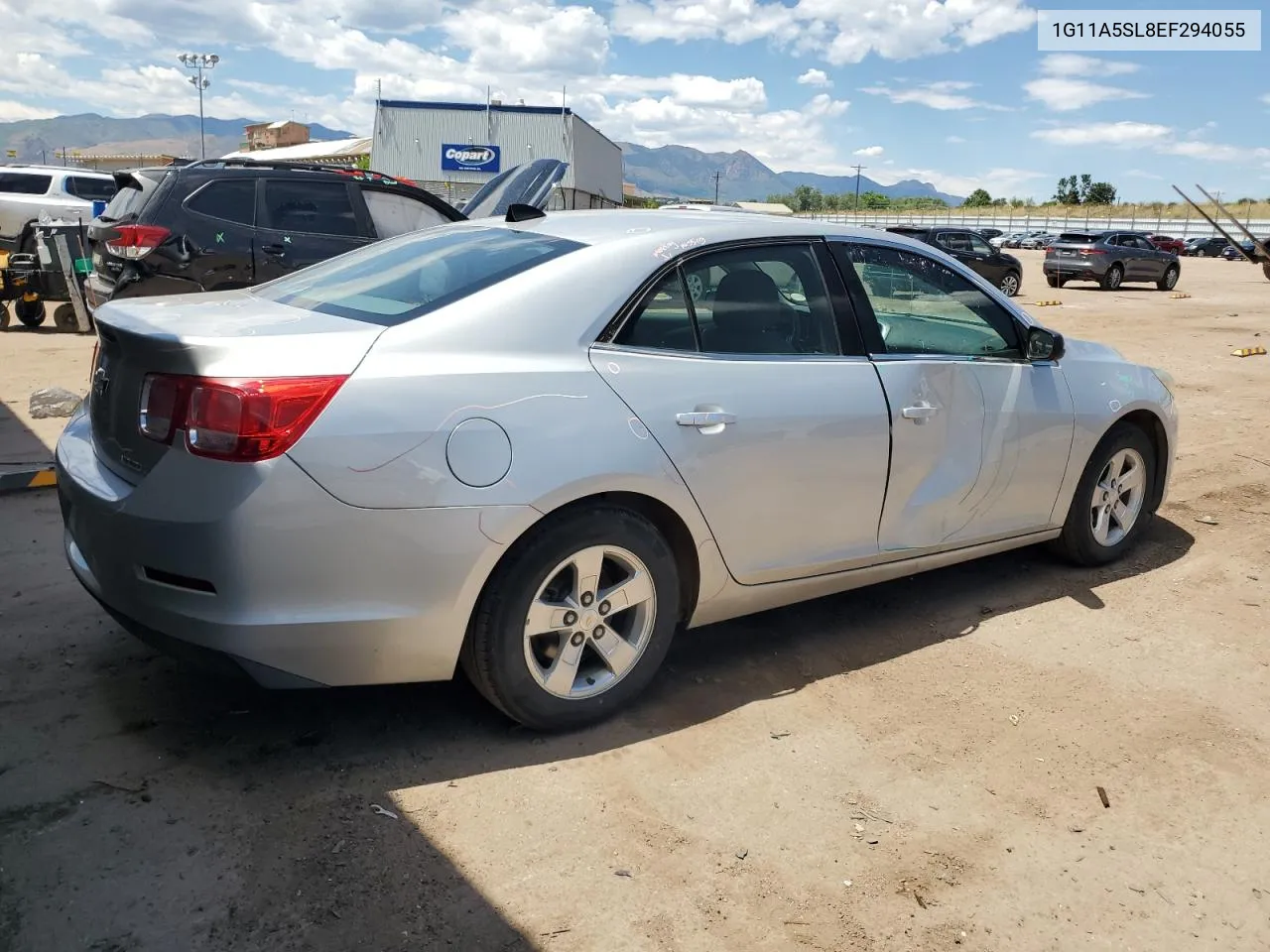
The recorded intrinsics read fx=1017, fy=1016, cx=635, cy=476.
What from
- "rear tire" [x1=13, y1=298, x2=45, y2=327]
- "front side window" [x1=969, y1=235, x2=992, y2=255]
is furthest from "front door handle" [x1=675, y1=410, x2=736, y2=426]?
"front side window" [x1=969, y1=235, x2=992, y2=255]

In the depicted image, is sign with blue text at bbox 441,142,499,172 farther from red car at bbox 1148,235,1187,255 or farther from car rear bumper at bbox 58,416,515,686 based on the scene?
car rear bumper at bbox 58,416,515,686

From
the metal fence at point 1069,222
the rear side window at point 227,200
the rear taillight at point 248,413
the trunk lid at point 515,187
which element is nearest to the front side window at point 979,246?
the trunk lid at point 515,187

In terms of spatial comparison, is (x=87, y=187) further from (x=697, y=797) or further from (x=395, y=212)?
(x=697, y=797)

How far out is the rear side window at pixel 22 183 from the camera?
18.3 metres

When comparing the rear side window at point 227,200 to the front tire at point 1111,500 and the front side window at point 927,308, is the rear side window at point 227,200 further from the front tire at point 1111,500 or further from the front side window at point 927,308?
the front tire at point 1111,500

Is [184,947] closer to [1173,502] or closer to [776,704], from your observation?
[776,704]

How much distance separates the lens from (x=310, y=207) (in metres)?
9.02

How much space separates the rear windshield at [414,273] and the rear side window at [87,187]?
57.4 feet

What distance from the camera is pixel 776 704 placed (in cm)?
349

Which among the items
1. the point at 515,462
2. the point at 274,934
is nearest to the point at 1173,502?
the point at 515,462

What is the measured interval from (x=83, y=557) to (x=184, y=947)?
1313mm

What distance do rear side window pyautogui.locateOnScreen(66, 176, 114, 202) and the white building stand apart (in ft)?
98.7

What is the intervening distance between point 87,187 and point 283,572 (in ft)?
63.2

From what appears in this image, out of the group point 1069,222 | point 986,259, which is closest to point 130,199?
point 986,259
